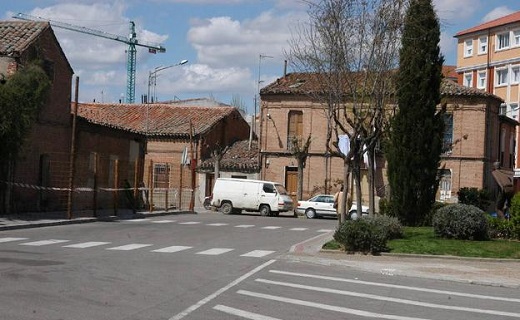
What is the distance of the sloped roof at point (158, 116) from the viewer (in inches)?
2156

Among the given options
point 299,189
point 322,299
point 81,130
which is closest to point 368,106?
point 322,299

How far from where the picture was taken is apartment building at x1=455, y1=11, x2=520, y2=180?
6956 cm

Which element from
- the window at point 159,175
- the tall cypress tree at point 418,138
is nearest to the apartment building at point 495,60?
the window at point 159,175

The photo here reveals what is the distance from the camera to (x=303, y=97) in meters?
50.9

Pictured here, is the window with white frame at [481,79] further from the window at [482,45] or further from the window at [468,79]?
the window at [482,45]

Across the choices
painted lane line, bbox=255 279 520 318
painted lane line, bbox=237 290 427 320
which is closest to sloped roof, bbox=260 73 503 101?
painted lane line, bbox=255 279 520 318

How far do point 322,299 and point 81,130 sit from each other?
25.4m

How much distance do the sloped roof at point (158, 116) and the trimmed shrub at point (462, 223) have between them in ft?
109

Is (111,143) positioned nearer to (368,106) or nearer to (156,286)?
(368,106)

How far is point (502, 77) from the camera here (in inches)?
2808

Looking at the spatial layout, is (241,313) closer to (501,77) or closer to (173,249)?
(173,249)

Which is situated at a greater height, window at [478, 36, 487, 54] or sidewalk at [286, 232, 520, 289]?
window at [478, 36, 487, 54]

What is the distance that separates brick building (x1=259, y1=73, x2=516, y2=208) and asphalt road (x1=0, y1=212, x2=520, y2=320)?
29.8 m

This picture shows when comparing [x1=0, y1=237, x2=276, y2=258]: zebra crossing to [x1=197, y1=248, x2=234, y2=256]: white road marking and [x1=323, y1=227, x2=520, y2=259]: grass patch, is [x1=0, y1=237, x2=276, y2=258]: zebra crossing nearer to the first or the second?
[x1=197, y1=248, x2=234, y2=256]: white road marking
